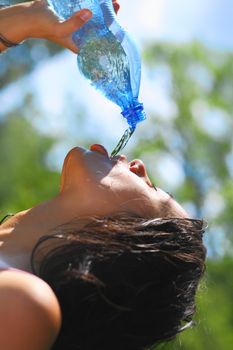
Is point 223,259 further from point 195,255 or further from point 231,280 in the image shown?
point 195,255

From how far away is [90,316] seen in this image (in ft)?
8.54

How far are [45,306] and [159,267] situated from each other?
51 cm

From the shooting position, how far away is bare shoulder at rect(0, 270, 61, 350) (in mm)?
2311

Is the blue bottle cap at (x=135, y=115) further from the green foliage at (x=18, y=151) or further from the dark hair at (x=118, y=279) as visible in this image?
the green foliage at (x=18, y=151)

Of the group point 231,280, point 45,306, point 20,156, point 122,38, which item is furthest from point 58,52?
point 45,306

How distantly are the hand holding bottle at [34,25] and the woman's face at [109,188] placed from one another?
448mm

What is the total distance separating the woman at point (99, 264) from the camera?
2.38 metres

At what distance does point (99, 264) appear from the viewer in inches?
104

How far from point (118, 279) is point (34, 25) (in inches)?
43.9

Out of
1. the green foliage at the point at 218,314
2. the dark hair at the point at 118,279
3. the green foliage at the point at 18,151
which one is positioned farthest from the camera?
the green foliage at the point at 18,151

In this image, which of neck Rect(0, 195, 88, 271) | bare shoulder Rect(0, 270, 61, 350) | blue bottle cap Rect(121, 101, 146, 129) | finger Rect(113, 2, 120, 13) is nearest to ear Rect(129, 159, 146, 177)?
blue bottle cap Rect(121, 101, 146, 129)

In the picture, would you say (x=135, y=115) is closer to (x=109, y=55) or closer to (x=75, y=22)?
(x=109, y=55)

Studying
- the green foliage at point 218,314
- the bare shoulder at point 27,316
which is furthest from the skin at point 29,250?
the green foliage at point 218,314

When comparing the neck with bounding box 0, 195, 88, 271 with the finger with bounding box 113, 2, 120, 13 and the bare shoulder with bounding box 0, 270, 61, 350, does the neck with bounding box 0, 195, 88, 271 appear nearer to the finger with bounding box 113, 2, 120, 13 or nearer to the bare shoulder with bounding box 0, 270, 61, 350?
the bare shoulder with bounding box 0, 270, 61, 350
